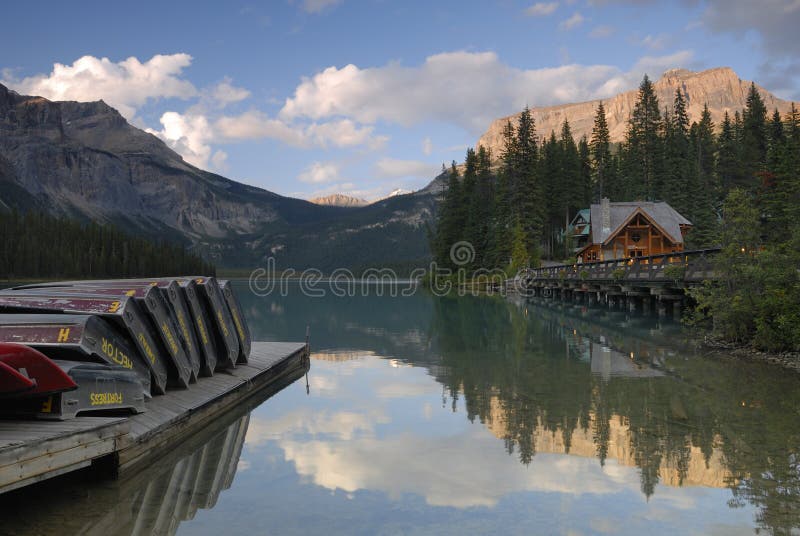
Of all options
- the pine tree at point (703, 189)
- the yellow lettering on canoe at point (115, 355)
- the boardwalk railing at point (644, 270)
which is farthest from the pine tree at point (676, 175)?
the yellow lettering on canoe at point (115, 355)

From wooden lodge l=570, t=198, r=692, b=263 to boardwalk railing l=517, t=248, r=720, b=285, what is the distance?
6.42 m

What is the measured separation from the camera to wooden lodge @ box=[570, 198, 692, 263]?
60.3m

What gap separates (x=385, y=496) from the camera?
837 cm

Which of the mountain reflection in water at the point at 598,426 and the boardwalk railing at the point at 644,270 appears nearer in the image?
the mountain reflection in water at the point at 598,426

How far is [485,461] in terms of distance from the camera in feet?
31.5

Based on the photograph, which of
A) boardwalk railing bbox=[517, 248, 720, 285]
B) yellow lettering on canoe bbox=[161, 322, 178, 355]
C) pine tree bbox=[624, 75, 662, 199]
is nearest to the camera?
yellow lettering on canoe bbox=[161, 322, 178, 355]

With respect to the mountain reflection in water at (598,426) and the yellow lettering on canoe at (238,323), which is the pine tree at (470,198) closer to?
the mountain reflection in water at (598,426)

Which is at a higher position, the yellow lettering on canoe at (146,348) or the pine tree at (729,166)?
the pine tree at (729,166)

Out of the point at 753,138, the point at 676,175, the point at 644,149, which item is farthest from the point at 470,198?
the point at 753,138

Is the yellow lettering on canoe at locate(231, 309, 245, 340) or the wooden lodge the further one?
the wooden lodge

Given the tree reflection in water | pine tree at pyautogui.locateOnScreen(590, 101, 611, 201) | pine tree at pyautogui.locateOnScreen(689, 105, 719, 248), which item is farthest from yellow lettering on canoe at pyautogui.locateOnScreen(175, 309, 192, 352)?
pine tree at pyautogui.locateOnScreen(590, 101, 611, 201)

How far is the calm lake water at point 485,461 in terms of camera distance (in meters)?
7.41

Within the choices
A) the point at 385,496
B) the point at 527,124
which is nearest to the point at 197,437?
the point at 385,496

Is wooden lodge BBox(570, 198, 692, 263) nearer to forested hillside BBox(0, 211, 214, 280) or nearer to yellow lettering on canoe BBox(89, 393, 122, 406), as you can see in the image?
yellow lettering on canoe BBox(89, 393, 122, 406)
